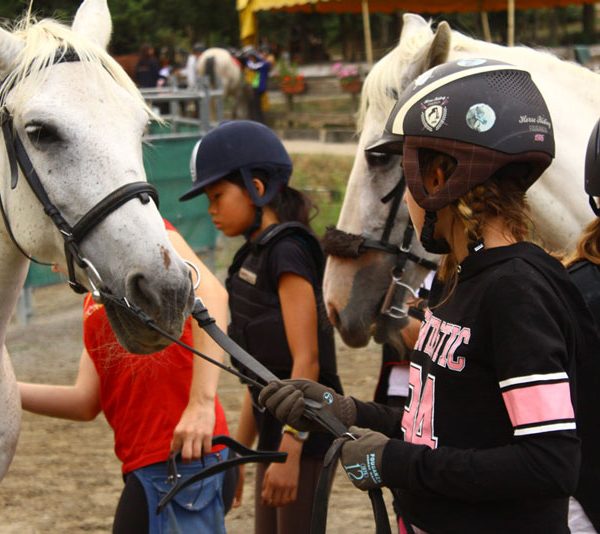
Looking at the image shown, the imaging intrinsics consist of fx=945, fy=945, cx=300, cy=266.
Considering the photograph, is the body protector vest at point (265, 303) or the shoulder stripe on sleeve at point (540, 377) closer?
the shoulder stripe on sleeve at point (540, 377)

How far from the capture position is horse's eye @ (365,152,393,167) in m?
3.44

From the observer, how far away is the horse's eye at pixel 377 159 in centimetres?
344

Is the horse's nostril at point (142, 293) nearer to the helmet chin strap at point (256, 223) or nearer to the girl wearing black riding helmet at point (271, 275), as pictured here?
the girl wearing black riding helmet at point (271, 275)

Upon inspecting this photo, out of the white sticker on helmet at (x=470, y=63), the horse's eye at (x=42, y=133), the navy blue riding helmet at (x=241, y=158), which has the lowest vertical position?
the navy blue riding helmet at (x=241, y=158)

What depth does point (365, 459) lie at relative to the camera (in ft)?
6.14

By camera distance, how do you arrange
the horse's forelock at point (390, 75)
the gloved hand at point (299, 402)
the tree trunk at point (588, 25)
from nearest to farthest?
the gloved hand at point (299, 402), the horse's forelock at point (390, 75), the tree trunk at point (588, 25)

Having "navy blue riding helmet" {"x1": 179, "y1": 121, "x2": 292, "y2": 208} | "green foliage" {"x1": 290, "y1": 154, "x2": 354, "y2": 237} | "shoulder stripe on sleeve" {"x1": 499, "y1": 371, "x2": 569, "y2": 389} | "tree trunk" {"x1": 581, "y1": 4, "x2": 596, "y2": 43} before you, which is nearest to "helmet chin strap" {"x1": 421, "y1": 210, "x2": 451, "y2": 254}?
"shoulder stripe on sleeve" {"x1": 499, "y1": 371, "x2": 569, "y2": 389}

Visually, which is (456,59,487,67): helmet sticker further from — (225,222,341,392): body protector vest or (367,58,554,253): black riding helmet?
(225,222,341,392): body protector vest

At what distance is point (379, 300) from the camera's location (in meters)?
3.53

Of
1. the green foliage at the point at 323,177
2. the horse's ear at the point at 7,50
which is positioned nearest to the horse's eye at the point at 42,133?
the horse's ear at the point at 7,50

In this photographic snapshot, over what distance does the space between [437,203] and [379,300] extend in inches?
65.4

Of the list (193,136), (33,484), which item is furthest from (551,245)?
(193,136)

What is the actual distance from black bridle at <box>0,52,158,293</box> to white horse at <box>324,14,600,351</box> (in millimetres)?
1292

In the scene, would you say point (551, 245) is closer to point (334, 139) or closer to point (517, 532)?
point (517, 532)
